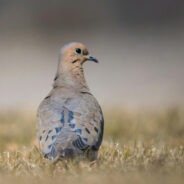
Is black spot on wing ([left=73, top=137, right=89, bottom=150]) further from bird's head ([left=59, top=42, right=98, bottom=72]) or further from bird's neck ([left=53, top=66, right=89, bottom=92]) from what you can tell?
bird's head ([left=59, top=42, right=98, bottom=72])

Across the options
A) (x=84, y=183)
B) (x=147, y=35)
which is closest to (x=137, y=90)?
(x=147, y=35)

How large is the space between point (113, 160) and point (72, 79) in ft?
4.67

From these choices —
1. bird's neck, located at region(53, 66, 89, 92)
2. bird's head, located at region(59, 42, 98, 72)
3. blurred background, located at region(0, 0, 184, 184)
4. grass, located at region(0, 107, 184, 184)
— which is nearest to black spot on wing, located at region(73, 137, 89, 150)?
grass, located at region(0, 107, 184, 184)

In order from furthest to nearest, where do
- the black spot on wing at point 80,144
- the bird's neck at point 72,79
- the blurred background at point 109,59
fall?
the blurred background at point 109,59, the bird's neck at point 72,79, the black spot on wing at point 80,144

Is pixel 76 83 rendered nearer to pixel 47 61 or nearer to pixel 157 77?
pixel 157 77

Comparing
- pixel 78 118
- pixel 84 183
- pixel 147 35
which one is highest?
pixel 147 35

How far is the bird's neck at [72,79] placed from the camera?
6.19 metres

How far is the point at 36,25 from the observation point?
1731 cm

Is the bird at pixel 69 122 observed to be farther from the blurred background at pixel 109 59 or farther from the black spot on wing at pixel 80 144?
the blurred background at pixel 109 59

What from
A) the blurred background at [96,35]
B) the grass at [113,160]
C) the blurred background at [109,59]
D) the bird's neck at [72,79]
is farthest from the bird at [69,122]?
the blurred background at [96,35]

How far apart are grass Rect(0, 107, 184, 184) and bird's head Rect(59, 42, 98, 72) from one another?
1.05 metres

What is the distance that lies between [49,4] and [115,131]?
10044 millimetres

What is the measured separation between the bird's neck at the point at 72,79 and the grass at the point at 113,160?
741 mm

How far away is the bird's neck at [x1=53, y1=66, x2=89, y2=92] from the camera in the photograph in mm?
6185
